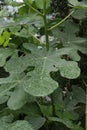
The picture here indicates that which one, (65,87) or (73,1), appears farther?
(65,87)

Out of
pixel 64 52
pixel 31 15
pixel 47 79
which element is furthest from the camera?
pixel 31 15

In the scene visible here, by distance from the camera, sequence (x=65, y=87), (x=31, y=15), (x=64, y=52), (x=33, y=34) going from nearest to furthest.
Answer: (x=64, y=52) → (x=31, y=15) → (x=33, y=34) → (x=65, y=87)

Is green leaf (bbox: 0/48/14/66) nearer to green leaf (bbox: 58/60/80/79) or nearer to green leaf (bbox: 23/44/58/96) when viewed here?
green leaf (bbox: 23/44/58/96)

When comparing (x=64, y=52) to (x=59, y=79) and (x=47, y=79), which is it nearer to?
(x=47, y=79)

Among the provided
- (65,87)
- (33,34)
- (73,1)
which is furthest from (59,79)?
(73,1)

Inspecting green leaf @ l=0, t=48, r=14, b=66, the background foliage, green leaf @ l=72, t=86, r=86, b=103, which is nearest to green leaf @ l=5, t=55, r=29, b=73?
the background foliage

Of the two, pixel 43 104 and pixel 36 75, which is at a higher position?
pixel 36 75

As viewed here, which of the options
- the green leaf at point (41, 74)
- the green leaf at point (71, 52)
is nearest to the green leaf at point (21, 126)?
the green leaf at point (41, 74)

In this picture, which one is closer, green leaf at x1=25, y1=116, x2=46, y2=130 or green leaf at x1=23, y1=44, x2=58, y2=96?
green leaf at x1=23, y1=44, x2=58, y2=96
